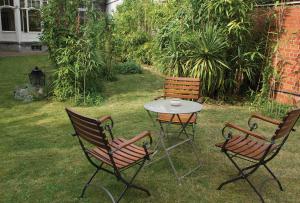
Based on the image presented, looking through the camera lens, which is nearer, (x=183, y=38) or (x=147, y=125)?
(x=147, y=125)

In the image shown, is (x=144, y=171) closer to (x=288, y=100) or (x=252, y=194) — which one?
(x=252, y=194)

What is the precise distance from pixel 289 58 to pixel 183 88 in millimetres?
2890

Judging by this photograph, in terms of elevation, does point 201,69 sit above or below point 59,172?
above

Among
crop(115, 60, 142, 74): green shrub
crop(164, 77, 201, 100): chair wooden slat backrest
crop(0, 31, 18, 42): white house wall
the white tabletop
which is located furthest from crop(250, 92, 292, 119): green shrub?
crop(0, 31, 18, 42): white house wall

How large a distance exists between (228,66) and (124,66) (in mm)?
5156

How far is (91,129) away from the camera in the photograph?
2754mm

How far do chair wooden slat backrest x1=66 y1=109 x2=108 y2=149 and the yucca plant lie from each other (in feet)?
14.0

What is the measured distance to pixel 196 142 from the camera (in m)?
4.89

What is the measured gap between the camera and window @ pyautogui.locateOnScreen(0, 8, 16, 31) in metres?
20.1

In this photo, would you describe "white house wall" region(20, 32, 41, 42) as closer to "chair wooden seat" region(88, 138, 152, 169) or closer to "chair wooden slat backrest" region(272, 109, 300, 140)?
"chair wooden seat" region(88, 138, 152, 169)

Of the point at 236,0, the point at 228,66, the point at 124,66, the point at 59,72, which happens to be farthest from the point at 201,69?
the point at 124,66

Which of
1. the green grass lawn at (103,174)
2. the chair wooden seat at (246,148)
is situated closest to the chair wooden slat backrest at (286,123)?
the chair wooden seat at (246,148)

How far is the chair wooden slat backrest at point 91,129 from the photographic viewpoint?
2686mm

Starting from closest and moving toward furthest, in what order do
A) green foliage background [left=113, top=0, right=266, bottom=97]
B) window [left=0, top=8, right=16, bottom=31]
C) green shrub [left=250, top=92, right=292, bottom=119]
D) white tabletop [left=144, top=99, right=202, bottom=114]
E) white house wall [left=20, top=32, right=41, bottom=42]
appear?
white tabletop [left=144, top=99, right=202, bottom=114] → green shrub [left=250, top=92, right=292, bottom=119] → green foliage background [left=113, top=0, right=266, bottom=97] → window [left=0, top=8, right=16, bottom=31] → white house wall [left=20, top=32, right=41, bottom=42]
